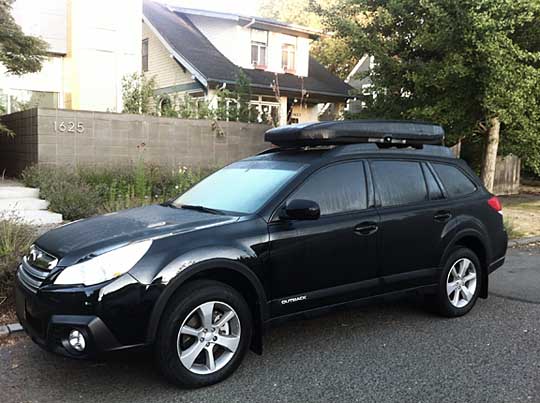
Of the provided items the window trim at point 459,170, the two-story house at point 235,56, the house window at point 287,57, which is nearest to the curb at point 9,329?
the window trim at point 459,170

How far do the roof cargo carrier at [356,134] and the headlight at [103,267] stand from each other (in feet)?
6.37

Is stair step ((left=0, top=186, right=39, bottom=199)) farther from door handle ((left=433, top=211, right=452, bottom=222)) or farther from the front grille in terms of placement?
door handle ((left=433, top=211, right=452, bottom=222))

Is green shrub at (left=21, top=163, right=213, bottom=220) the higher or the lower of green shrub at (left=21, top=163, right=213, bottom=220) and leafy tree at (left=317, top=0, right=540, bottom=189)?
the lower

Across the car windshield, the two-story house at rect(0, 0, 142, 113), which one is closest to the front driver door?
the car windshield

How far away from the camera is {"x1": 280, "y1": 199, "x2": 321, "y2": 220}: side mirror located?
4.08 m

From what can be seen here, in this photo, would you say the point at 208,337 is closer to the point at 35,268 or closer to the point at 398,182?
the point at 35,268

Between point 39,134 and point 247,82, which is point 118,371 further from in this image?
point 247,82

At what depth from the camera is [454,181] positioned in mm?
5535

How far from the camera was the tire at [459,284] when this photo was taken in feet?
17.1

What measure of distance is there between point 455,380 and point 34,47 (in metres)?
10.1

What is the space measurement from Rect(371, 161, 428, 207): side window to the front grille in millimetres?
2760

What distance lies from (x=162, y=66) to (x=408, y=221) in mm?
19439

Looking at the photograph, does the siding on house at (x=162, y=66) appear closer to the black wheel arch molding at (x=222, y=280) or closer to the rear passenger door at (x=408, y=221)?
the rear passenger door at (x=408, y=221)

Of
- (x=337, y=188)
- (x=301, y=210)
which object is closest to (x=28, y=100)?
(x=337, y=188)
